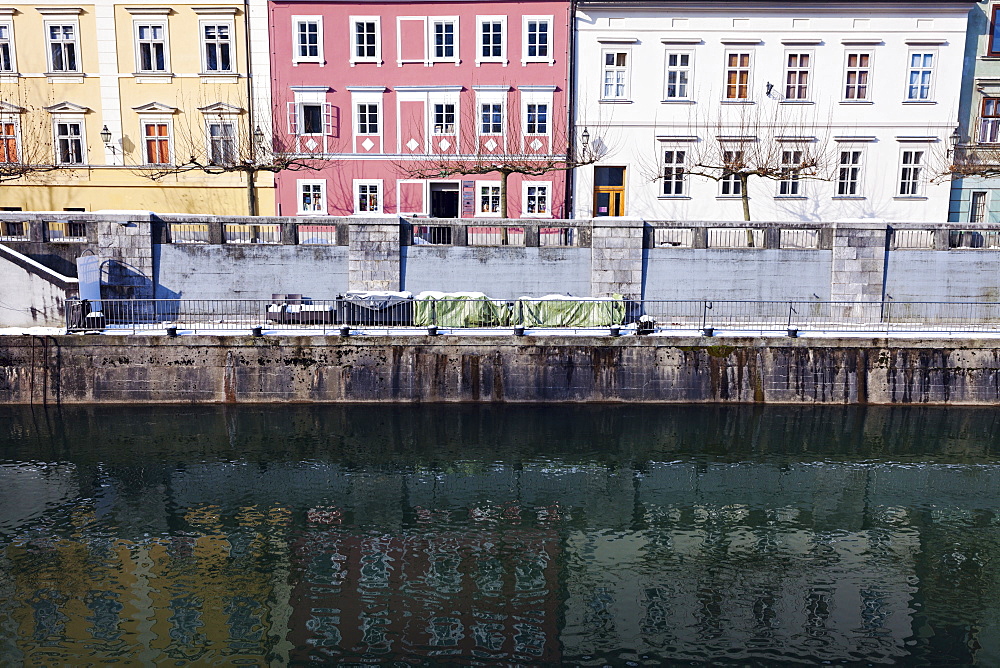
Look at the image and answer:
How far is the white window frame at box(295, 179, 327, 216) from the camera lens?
3388 centimetres

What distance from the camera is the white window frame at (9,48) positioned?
33250 millimetres

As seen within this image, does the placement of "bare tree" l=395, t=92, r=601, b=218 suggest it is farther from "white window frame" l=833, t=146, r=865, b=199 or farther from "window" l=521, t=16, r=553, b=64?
"white window frame" l=833, t=146, r=865, b=199

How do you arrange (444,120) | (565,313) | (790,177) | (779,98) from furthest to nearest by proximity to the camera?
1. (444,120)
2. (779,98)
3. (790,177)
4. (565,313)

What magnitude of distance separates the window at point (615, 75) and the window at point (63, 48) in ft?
80.9

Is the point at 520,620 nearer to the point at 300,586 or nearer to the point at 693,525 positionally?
the point at 300,586

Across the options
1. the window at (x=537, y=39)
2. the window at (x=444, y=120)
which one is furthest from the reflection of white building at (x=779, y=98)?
the window at (x=444, y=120)

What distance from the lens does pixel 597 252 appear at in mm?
26672

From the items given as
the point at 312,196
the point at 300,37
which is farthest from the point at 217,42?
the point at 312,196

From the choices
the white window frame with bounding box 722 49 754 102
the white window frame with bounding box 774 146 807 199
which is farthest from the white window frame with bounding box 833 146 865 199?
the white window frame with bounding box 722 49 754 102

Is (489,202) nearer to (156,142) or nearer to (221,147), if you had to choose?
(221,147)

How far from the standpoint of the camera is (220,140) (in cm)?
3378

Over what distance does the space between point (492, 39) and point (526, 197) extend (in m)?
7.27

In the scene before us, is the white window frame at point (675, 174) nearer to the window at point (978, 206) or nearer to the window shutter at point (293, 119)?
the window at point (978, 206)

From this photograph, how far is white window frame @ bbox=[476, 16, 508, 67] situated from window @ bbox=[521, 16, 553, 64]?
88 cm
